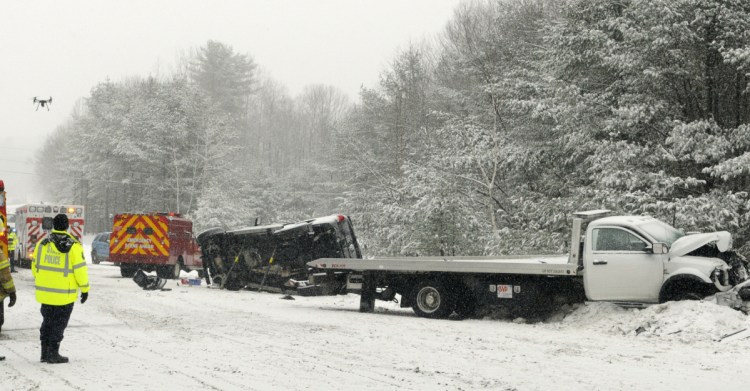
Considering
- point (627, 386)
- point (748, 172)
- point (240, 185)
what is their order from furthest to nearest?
point (240, 185), point (748, 172), point (627, 386)

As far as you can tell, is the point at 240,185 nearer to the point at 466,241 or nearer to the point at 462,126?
the point at 462,126

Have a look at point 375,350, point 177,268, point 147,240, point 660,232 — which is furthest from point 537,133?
point 375,350

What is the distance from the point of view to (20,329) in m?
12.0

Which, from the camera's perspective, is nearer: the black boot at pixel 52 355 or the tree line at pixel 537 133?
the black boot at pixel 52 355

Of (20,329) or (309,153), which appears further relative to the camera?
(309,153)

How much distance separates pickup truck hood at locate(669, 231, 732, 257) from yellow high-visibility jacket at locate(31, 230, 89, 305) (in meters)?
8.90

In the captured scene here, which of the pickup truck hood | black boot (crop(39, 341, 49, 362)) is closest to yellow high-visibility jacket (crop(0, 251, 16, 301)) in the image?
black boot (crop(39, 341, 49, 362))

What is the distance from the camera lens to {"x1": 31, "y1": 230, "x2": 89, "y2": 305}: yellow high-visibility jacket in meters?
8.84

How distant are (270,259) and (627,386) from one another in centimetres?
1318

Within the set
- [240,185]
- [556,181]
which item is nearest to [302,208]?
[240,185]

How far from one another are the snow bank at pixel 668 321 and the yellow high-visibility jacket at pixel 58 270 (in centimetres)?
784

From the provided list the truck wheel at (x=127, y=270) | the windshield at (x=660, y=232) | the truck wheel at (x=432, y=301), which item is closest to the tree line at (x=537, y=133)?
the windshield at (x=660, y=232)

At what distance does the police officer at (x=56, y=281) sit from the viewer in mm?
8805

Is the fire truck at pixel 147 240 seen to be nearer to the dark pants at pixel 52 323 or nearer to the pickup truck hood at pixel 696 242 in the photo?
the dark pants at pixel 52 323
